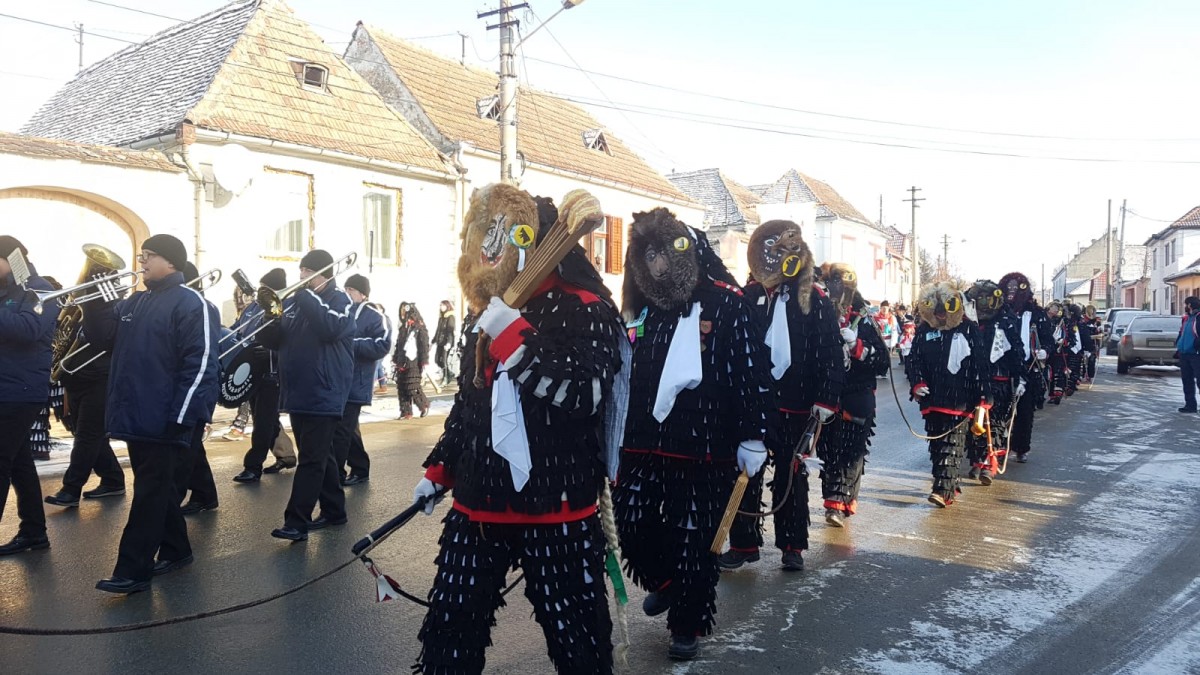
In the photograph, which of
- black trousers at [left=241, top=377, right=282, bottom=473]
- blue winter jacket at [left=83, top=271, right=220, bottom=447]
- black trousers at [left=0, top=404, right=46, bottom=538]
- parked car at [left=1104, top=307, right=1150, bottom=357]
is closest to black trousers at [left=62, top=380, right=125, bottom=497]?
black trousers at [left=0, top=404, right=46, bottom=538]

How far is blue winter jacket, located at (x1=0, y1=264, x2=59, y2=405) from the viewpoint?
5.20 metres

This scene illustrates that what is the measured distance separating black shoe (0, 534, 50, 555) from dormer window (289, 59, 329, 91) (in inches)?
521

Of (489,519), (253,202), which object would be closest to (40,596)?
(489,519)

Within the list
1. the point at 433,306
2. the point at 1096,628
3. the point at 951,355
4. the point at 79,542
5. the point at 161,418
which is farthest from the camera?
the point at 433,306

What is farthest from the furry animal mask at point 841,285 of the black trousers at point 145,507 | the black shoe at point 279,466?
the black shoe at point 279,466

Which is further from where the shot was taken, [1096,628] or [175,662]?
[1096,628]

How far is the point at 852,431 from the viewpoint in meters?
6.61

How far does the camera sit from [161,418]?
4770 millimetres

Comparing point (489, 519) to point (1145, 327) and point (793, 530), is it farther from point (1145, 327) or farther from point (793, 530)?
point (1145, 327)

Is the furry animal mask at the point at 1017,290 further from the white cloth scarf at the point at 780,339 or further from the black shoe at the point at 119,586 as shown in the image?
the black shoe at the point at 119,586

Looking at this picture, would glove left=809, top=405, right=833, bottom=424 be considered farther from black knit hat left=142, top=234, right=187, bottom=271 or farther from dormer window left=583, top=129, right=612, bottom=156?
dormer window left=583, top=129, right=612, bottom=156

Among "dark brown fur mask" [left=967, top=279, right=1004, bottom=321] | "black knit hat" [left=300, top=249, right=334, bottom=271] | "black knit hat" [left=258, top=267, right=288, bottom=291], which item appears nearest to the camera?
"black knit hat" [left=300, top=249, right=334, bottom=271]

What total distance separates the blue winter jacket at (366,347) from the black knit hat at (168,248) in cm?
224

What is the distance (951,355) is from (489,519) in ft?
18.7
